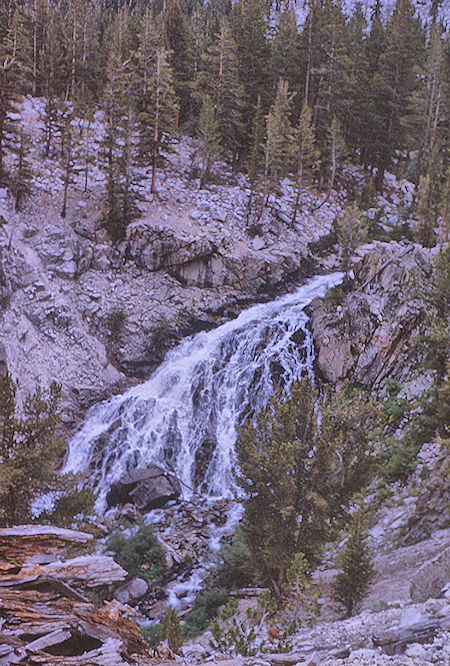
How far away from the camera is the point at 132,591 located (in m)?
15.2

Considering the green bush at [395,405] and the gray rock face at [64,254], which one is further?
the gray rock face at [64,254]

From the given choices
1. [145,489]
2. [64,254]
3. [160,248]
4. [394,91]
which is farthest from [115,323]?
[394,91]

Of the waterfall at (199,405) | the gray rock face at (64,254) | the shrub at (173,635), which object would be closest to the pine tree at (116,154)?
the gray rock face at (64,254)

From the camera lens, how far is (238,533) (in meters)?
16.6

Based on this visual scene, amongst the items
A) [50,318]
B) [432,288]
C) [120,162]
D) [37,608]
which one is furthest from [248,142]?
[37,608]

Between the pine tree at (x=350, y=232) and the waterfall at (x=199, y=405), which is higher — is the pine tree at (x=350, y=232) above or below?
above

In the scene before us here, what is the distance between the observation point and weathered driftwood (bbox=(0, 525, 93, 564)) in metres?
7.13

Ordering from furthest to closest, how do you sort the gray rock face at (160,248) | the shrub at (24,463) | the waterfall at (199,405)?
the gray rock face at (160,248) → the waterfall at (199,405) → the shrub at (24,463)

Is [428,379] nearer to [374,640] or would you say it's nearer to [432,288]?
[432,288]

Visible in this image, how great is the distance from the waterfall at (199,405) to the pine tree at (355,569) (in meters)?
9.76

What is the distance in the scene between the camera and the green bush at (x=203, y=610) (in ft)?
43.2

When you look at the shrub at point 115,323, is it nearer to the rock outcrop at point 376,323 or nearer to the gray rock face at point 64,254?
the gray rock face at point 64,254

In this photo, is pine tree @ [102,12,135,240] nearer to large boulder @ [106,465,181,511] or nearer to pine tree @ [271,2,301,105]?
large boulder @ [106,465,181,511]

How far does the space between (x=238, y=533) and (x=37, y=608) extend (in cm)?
1127
